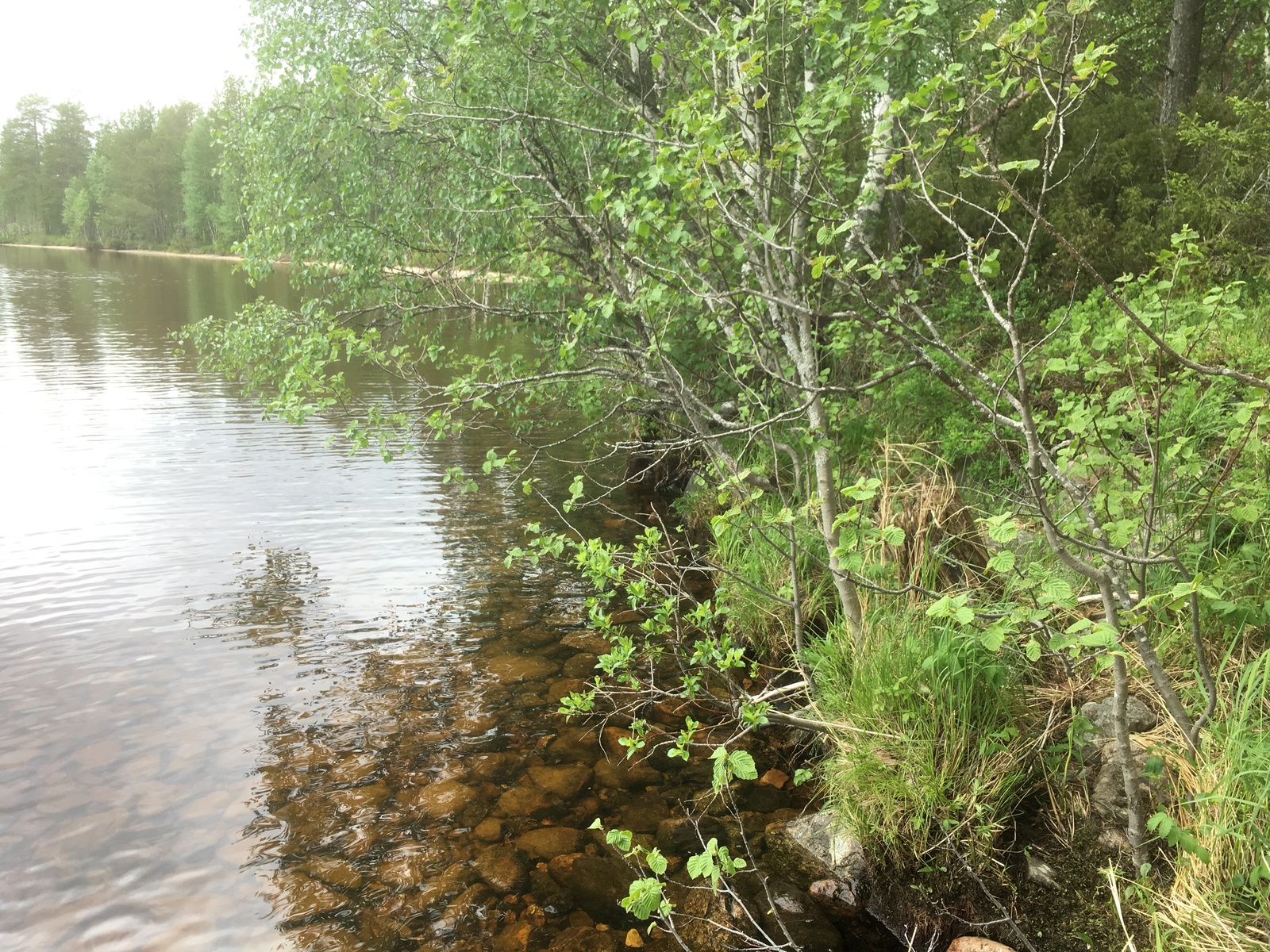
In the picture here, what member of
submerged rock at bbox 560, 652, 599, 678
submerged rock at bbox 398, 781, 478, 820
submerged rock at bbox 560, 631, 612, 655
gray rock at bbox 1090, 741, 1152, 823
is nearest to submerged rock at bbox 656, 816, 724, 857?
submerged rock at bbox 398, 781, 478, 820

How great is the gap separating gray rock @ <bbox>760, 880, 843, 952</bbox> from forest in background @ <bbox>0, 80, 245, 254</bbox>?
95.0 metres

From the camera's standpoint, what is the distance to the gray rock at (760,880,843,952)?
4427 millimetres

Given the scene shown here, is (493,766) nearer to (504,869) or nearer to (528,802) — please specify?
(528,802)

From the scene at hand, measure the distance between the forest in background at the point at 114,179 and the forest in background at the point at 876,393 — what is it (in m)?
87.8

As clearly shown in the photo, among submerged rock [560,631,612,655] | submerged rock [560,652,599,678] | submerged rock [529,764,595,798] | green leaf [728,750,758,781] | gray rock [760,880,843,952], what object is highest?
green leaf [728,750,758,781]

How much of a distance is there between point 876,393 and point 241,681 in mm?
6258

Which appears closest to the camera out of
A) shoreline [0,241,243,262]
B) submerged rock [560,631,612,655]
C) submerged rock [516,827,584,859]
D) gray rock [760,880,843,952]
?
gray rock [760,880,843,952]

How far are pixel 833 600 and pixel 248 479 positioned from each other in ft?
35.9

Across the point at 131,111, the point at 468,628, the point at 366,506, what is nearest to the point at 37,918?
the point at 468,628

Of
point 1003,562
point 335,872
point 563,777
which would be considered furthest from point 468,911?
point 1003,562

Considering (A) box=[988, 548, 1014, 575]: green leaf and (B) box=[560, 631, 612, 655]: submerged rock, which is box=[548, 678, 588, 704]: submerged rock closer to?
(B) box=[560, 631, 612, 655]: submerged rock

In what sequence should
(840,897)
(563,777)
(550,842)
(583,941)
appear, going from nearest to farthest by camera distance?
1. (583,941)
2. (840,897)
3. (550,842)
4. (563,777)

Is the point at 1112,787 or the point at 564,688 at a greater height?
the point at 1112,787

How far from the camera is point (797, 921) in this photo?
4.58 meters
